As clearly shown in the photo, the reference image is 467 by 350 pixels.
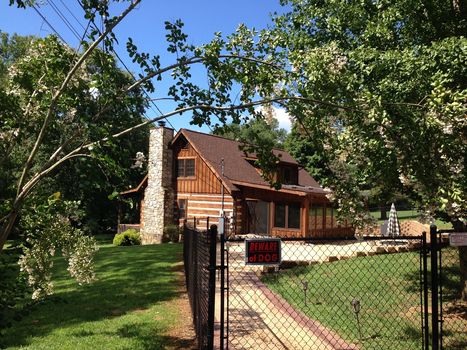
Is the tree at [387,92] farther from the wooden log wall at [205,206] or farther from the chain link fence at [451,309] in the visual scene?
the wooden log wall at [205,206]

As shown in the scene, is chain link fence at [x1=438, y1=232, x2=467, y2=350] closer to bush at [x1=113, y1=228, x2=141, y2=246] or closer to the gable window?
the gable window

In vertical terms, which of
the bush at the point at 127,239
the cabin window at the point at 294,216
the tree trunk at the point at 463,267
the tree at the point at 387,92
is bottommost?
the bush at the point at 127,239

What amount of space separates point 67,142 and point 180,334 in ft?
13.5

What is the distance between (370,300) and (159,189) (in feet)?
64.3

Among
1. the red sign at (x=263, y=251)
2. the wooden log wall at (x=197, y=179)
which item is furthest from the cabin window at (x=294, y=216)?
the red sign at (x=263, y=251)

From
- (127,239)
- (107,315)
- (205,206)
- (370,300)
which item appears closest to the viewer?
(107,315)

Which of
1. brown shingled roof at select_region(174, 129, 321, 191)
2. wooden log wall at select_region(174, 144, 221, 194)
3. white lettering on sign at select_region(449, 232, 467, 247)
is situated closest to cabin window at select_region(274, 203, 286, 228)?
brown shingled roof at select_region(174, 129, 321, 191)

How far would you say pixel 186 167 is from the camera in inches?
1064

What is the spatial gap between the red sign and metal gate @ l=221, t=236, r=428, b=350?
363mm

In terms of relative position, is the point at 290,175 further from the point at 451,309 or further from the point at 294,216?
the point at 451,309

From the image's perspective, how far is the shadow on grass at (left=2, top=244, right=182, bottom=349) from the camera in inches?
295

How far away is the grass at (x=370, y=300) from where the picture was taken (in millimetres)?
6898

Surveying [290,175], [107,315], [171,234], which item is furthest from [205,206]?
[107,315]

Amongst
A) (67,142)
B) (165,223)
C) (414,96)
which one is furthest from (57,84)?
(165,223)
